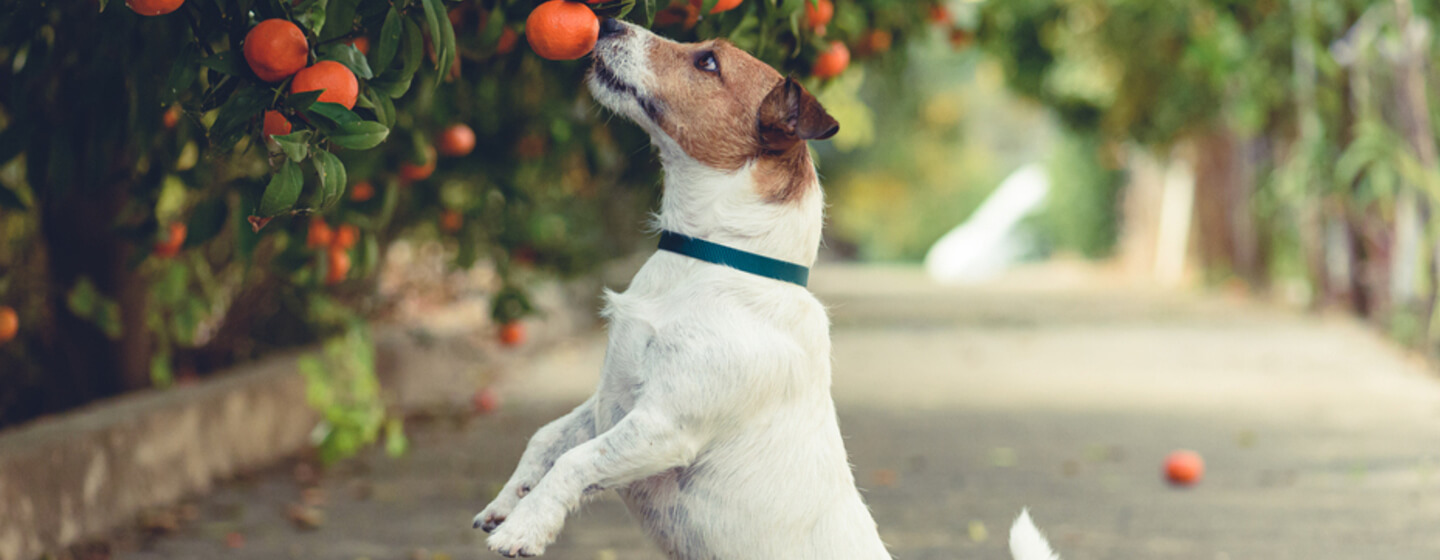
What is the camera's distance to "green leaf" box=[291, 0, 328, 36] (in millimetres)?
2254

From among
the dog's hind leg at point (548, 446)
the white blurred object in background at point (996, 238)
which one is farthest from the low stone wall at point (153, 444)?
the white blurred object in background at point (996, 238)

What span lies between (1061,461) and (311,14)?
5156mm

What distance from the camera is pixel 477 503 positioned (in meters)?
5.61

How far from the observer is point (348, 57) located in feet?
7.75

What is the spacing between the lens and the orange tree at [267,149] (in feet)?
7.39

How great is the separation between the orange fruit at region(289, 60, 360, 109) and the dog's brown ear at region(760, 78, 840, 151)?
730mm

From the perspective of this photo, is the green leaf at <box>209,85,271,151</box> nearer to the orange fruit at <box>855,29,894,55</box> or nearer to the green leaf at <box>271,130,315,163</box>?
the green leaf at <box>271,130,315,163</box>

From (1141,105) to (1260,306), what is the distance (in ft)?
9.26

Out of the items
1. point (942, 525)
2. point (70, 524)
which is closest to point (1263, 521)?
point (942, 525)

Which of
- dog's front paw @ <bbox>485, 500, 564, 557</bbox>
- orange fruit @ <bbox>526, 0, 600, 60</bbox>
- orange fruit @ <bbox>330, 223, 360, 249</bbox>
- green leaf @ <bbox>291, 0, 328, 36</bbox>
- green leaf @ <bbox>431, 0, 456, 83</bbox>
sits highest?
orange fruit @ <bbox>526, 0, 600, 60</bbox>

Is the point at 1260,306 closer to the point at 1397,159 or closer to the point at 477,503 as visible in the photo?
the point at 1397,159

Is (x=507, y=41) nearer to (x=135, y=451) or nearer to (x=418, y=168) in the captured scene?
(x=418, y=168)

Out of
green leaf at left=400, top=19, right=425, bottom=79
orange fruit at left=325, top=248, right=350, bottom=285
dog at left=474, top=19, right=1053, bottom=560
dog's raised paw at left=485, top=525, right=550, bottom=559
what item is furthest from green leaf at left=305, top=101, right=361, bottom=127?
orange fruit at left=325, top=248, right=350, bottom=285

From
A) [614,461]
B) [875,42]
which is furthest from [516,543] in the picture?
[875,42]
